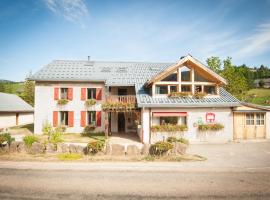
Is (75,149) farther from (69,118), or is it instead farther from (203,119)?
(203,119)

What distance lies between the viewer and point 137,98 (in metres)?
17.9

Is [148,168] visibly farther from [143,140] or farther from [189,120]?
[189,120]

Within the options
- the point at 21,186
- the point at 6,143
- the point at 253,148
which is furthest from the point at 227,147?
the point at 6,143

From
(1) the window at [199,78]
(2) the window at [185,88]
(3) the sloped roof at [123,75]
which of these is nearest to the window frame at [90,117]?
(3) the sloped roof at [123,75]

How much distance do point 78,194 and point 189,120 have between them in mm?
12790

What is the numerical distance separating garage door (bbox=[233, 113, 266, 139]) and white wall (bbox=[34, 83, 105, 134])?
47.5 ft

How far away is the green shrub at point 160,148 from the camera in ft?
39.2

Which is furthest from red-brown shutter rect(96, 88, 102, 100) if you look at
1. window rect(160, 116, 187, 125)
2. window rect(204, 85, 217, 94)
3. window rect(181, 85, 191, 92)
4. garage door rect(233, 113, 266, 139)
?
garage door rect(233, 113, 266, 139)

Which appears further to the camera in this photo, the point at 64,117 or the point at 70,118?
the point at 64,117

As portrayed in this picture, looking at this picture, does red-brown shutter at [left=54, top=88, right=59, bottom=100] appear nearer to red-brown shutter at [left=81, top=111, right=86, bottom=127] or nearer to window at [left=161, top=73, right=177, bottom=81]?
red-brown shutter at [left=81, top=111, right=86, bottom=127]

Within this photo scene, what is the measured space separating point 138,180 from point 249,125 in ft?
49.1

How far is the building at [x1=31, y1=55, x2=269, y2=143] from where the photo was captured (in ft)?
56.7

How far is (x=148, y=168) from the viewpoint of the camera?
32.7ft

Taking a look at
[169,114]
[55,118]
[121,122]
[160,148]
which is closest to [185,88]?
[169,114]
